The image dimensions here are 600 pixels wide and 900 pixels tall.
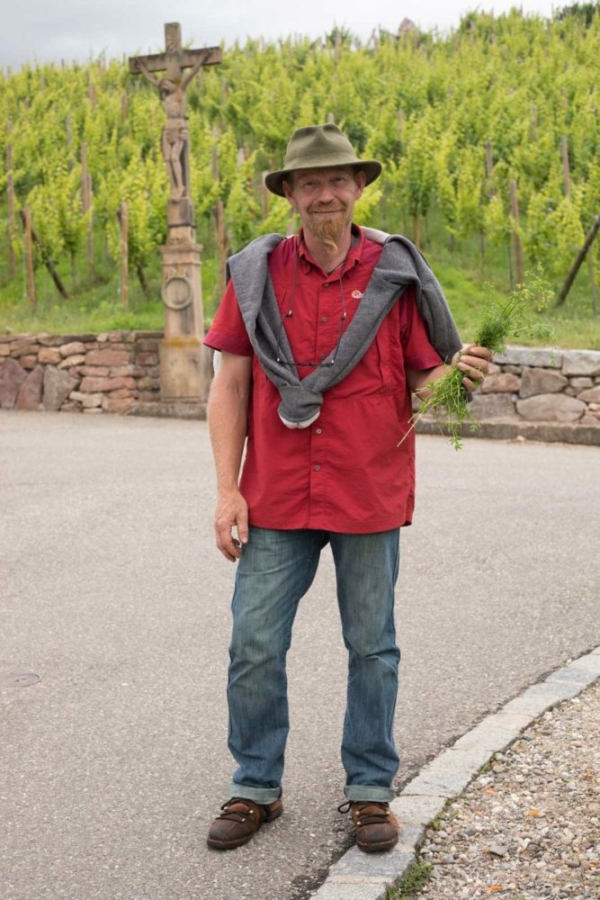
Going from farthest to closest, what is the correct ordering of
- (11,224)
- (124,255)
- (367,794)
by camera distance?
(11,224)
(124,255)
(367,794)

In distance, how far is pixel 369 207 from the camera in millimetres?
21734

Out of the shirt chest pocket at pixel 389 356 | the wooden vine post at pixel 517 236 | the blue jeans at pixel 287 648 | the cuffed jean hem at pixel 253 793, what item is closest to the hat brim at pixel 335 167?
the shirt chest pocket at pixel 389 356

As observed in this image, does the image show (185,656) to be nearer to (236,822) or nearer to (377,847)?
(236,822)

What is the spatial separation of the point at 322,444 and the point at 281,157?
25.8 meters

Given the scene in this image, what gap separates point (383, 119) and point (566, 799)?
78.4 ft

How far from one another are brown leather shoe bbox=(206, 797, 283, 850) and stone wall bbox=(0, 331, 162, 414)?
12628mm

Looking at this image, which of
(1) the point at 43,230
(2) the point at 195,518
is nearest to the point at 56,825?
(2) the point at 195,518

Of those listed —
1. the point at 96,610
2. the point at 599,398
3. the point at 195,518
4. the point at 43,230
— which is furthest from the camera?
the point at 43,230

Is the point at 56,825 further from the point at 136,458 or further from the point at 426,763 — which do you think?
the point at 136,458

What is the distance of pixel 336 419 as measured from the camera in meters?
3.56

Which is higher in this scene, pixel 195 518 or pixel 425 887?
pixel 425 887

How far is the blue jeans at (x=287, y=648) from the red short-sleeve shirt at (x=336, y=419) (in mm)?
84

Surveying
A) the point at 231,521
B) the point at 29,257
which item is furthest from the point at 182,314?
the point at 231,521

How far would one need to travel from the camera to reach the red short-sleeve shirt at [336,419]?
356cm
